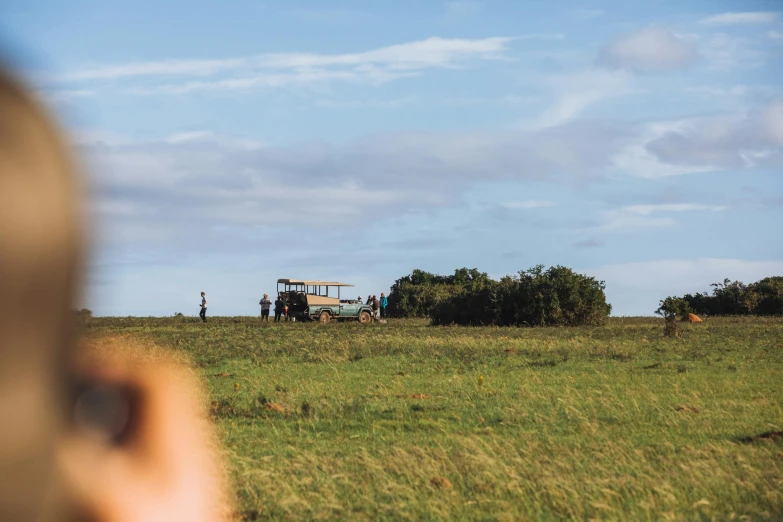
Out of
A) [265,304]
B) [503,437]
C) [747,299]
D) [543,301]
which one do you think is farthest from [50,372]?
[747,299]

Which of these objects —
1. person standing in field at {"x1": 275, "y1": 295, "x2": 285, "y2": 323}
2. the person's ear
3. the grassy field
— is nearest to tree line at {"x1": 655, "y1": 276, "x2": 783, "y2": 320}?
person standing in field at {"x1": 275, "y1": 295, "x2": 285, "y2": 323}

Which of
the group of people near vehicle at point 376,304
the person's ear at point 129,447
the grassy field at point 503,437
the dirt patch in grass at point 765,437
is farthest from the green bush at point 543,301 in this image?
the person's ear at point 129,447

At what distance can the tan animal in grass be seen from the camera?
2.17m

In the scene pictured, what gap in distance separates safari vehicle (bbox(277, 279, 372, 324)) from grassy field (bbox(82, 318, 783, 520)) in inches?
1159

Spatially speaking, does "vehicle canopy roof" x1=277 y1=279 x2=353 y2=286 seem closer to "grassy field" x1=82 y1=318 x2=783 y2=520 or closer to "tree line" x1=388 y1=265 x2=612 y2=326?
"tree line" x1=388 y1=265 x2=612 y2=326

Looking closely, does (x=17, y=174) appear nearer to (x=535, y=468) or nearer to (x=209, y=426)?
(x=535, y=468)

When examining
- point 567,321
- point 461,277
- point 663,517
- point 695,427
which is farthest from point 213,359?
point 461,277

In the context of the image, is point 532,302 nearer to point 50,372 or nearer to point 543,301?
point 543,301

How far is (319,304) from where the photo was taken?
167 feet

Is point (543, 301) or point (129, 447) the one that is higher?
point (543, 301)

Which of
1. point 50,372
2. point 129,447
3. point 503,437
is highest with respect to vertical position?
point 50,372

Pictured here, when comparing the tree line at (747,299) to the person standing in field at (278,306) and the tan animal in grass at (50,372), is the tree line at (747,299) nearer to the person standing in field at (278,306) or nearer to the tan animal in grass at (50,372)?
the person standing in field at (278,306)

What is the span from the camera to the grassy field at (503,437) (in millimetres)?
7031

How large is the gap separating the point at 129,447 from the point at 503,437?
7344 millimetres
